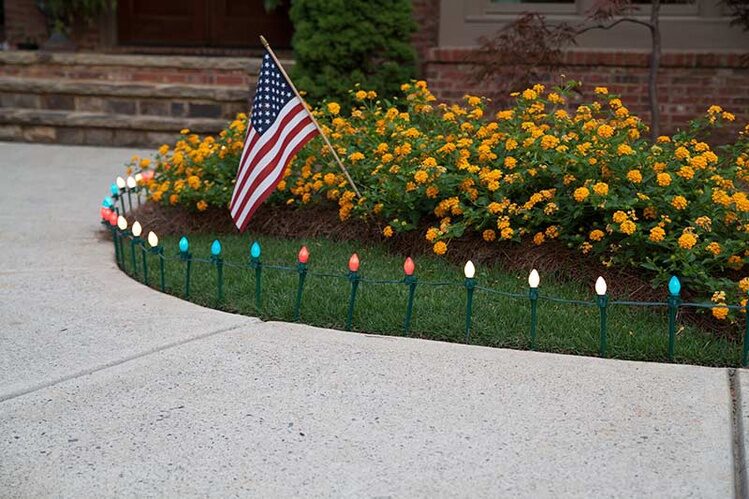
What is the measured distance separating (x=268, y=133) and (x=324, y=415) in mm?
2325

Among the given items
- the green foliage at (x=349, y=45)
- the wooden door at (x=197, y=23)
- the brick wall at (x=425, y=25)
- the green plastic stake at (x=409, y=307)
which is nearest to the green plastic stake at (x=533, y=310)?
the green plastic stake at (x=409, y=307)

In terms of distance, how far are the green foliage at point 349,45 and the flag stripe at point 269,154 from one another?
4.18 m

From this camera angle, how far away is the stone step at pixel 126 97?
414 inches

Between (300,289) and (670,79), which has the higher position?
(670,79)

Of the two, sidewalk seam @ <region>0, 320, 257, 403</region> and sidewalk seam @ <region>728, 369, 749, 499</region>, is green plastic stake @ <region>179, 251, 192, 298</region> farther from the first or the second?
sidewalk seam @ <region>728, 369, 749, 499</region>

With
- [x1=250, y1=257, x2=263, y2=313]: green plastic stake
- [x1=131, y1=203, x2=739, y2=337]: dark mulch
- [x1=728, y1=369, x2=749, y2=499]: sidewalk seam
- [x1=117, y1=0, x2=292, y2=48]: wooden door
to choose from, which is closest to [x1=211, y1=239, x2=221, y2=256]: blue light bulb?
[x1=250, y1=257, x2=263, y2=313]: green plastic stake

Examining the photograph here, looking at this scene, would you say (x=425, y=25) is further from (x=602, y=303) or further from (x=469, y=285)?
(x=602, y=303)

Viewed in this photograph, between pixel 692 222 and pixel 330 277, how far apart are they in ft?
6.14

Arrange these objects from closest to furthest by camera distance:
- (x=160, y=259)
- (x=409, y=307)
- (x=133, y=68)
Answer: (x=409, y=307), (x=160, y=259), (x=133, y=68)

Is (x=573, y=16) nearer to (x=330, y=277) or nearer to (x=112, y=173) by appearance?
(x=112, y=173)

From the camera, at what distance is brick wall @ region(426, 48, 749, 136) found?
9672mm

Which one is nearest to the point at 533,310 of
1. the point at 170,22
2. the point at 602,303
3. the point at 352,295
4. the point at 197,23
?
the point at 602,303

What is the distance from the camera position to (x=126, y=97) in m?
10.8

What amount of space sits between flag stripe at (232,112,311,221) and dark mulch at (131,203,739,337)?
805 millimetres
